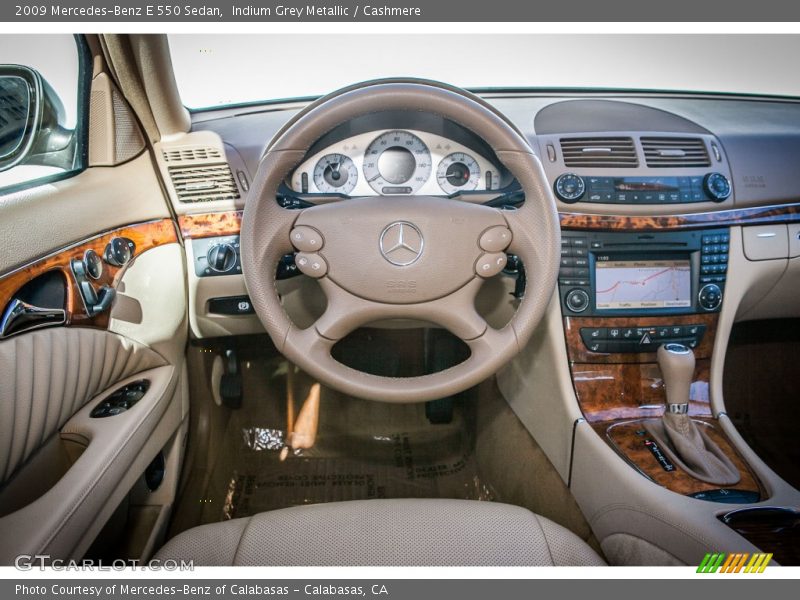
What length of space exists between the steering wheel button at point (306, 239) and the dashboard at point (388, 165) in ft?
0.61

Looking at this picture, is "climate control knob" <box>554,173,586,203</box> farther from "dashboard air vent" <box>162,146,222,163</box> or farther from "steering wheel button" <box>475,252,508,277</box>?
"dashboard air vent" <box>162,146,222,163</box>

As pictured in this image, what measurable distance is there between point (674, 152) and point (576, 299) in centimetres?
53

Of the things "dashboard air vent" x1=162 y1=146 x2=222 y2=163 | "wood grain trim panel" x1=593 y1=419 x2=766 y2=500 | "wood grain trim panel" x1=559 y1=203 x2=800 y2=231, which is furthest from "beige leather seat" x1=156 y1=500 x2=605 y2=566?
"dashboard air vent" x1=162 y1=146 x2=222 y2=163

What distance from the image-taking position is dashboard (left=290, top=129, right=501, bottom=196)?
4.35 ft

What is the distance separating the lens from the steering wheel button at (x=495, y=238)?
117 centimetres

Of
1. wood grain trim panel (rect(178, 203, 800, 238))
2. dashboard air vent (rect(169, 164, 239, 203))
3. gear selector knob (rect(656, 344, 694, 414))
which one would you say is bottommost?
gear selector knob (rect(656, 344, 694, 414))

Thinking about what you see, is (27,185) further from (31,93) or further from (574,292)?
(574,292)

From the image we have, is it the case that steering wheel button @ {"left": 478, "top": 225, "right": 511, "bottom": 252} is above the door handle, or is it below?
above

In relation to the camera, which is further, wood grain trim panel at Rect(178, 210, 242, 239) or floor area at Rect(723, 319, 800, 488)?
floor area at Rect(723, 319, 800, 488)

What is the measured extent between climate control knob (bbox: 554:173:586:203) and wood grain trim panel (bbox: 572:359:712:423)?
1.58ft

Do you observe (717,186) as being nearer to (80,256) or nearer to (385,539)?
(385,539)

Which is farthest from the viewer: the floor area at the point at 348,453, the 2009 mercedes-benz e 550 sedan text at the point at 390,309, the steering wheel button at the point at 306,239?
the floor area at the point at 348,453

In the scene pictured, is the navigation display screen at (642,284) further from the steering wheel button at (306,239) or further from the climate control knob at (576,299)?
the steering wheel button at (306,239)

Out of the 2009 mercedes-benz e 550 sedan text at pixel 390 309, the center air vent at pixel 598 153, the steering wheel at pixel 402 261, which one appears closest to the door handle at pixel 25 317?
the 2009 mercedes-benz e 550 sedan text at pixel 390 309
